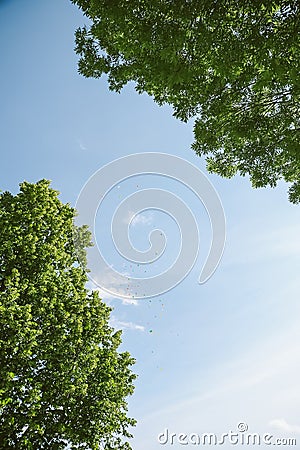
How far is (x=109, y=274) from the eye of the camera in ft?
48.4

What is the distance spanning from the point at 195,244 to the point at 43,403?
269 inches

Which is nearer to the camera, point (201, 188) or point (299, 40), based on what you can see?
point (299, 40)

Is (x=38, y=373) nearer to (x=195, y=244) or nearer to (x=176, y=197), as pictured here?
→ (x=195, y=244)

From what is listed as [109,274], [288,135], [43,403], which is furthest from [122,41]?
[43,403]
